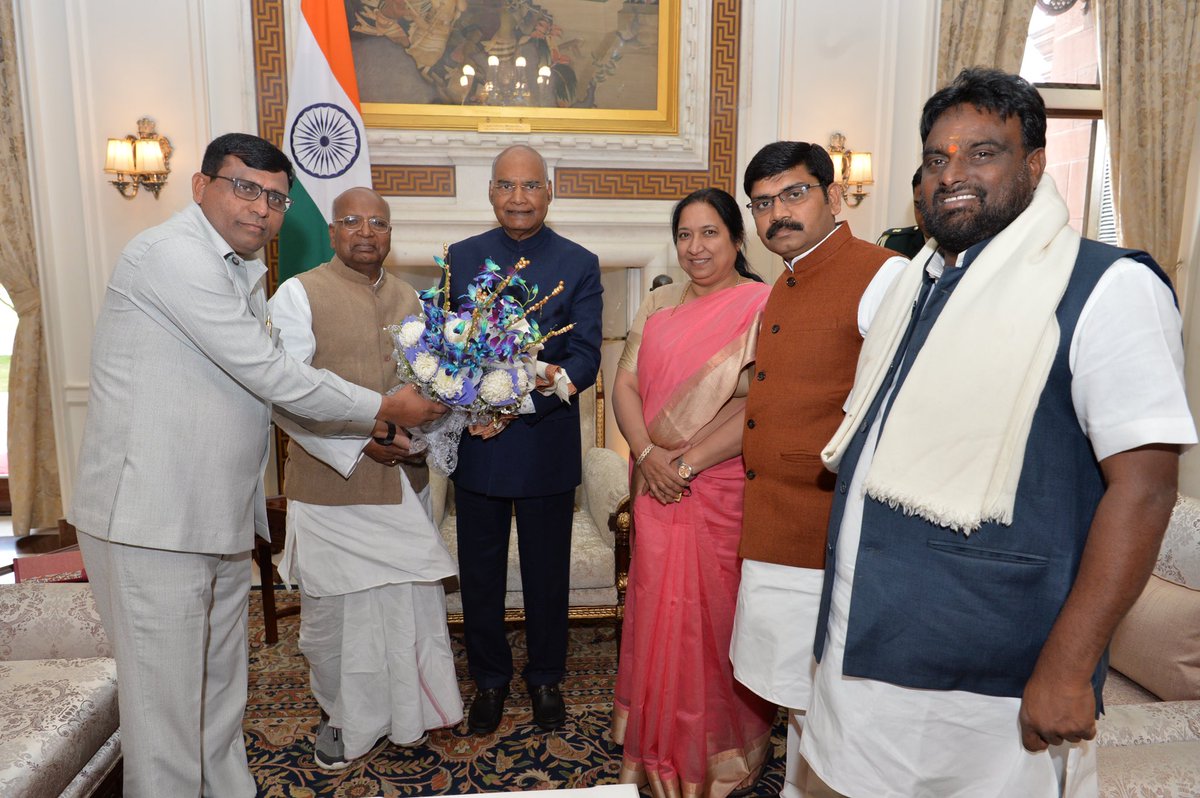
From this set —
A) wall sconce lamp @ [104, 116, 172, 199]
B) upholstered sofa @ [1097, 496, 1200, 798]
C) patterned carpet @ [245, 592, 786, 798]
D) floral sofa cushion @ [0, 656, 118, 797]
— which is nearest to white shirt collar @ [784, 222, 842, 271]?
upholstered sofa @ [1097, 496, 1200, 798]

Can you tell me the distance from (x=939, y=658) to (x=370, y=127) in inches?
163

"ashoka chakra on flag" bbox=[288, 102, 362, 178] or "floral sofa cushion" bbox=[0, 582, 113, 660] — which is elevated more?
"ashoka chakra on flag" bbox=[288, 102, 362, 178]

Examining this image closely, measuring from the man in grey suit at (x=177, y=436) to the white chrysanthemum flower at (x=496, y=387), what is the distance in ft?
1.53

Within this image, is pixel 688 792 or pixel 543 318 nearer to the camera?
pixel 688 792

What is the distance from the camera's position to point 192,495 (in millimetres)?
1979

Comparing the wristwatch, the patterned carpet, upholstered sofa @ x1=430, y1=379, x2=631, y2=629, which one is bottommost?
Answer: the patterned carpet

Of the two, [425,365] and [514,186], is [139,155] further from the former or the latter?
[425,365]

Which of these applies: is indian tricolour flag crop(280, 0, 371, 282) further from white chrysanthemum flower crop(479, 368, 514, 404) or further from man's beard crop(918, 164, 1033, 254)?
man's beard crop(918, 164, 1033, 254)

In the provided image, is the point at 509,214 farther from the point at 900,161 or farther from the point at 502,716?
the point at 900,161

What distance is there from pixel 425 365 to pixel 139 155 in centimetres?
310

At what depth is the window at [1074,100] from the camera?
5.13 metres

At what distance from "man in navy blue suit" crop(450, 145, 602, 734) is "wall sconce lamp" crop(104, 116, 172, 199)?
2.51m

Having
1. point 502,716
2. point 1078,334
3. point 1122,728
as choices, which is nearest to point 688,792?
point 502,716

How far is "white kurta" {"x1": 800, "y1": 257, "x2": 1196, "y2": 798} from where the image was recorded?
1148 mm
